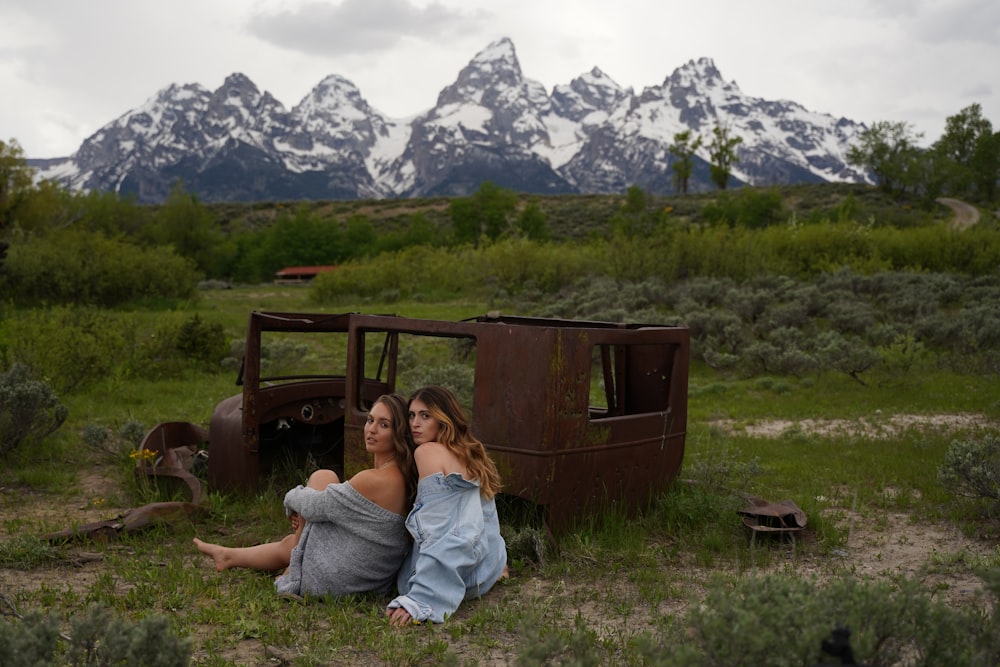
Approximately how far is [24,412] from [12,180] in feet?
94.0

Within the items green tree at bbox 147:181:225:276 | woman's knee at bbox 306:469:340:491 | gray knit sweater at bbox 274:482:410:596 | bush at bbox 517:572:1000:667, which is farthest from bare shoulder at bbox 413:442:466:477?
green tree at bbox 147:181:225:276

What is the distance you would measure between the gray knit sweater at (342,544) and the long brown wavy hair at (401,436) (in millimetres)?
223

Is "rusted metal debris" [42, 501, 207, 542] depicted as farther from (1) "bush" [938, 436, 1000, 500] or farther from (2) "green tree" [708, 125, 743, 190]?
(2) "green tree" [708, 125, 743, 190]

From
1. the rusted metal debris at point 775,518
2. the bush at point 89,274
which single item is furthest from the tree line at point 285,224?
the rusted metal debris at point 775,518

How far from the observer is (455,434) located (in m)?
4.23

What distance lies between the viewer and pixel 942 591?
166 inches

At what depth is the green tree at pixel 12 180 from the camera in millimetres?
31031

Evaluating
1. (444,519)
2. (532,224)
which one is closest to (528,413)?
(444,519)

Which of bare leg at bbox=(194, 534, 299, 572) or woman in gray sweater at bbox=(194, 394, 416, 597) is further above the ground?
woman in gray sweater at bbox=(194, 394, 416, 597)

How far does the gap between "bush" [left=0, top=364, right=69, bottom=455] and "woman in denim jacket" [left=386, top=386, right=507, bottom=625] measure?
Result: 15.6 ft

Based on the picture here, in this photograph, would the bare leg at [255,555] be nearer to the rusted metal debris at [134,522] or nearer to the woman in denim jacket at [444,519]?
the woman in denim jacket at [444,519]

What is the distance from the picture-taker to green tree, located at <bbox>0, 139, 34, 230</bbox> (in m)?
31.0

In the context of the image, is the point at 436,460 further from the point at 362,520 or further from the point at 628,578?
the point at 628,578

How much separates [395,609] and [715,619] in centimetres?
201
